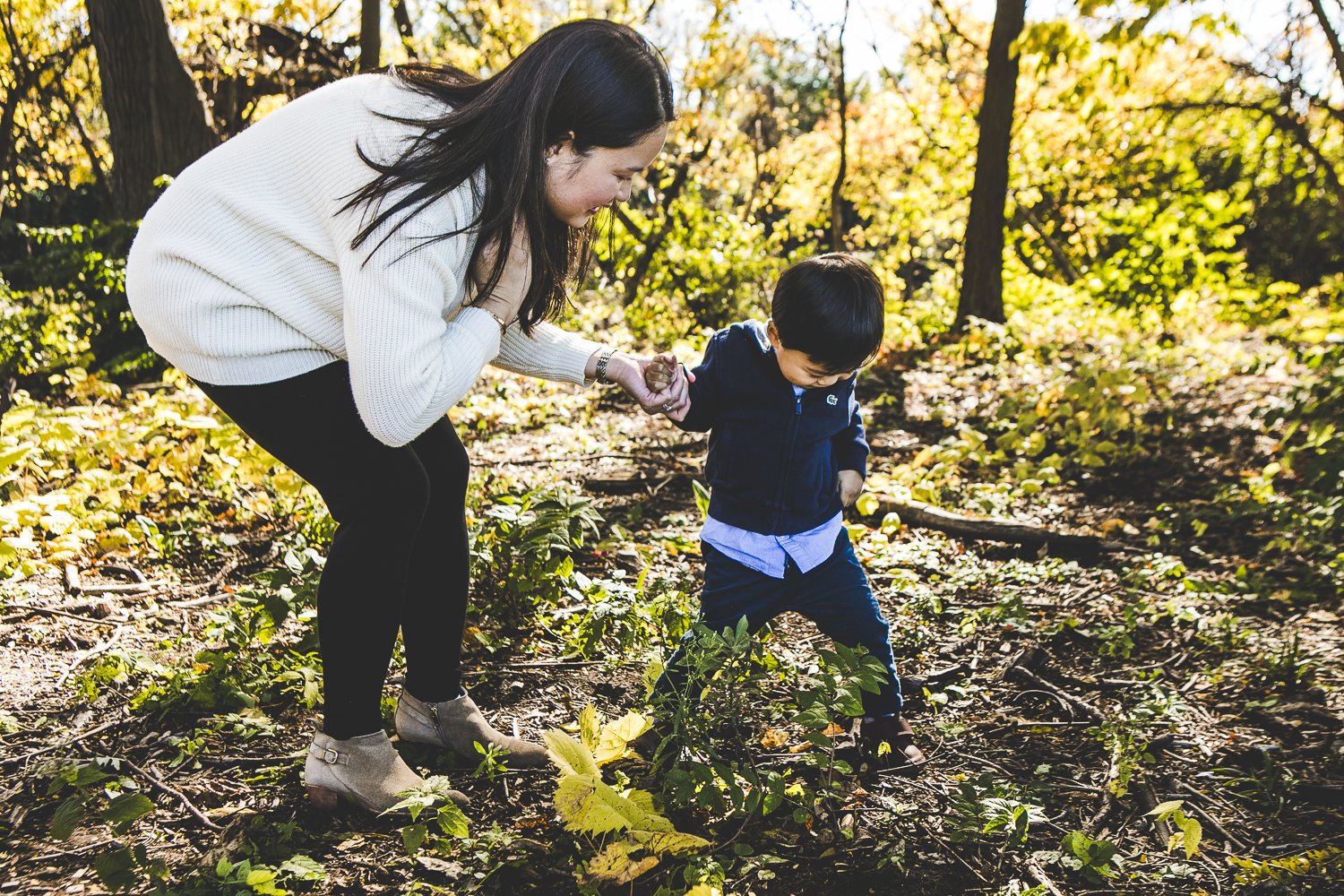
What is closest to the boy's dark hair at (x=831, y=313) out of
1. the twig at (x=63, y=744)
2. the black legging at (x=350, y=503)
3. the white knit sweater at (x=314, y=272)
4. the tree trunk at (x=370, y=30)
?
the white knit sweater at (x=314, y=272)

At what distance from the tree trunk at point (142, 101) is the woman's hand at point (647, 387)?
5.21m

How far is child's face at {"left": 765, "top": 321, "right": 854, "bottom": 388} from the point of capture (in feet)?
7.19

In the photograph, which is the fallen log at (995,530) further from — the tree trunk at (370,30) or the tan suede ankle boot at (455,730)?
the tree trunk at (370,30)

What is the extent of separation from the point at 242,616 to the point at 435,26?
22931 millimetres

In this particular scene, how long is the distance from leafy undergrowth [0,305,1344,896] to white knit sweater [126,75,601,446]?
31.0 inches

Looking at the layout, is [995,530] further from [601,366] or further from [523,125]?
[523,125]

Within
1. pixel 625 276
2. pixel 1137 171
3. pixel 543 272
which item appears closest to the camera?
pixel 543 272

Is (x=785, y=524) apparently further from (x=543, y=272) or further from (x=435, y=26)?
(x=435, y=26)

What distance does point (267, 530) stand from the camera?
147 inches

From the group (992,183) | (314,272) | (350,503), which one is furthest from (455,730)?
(992,183)

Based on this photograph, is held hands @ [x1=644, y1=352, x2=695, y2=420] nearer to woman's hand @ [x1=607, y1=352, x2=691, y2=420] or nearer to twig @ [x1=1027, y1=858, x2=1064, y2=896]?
woman's hand @ [x1=607, y1=352, x2=691, y2=420]

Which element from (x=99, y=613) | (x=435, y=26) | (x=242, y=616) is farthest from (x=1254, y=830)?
(x=435, y=26)

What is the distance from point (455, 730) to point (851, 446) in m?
1.25

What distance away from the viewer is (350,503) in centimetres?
183
